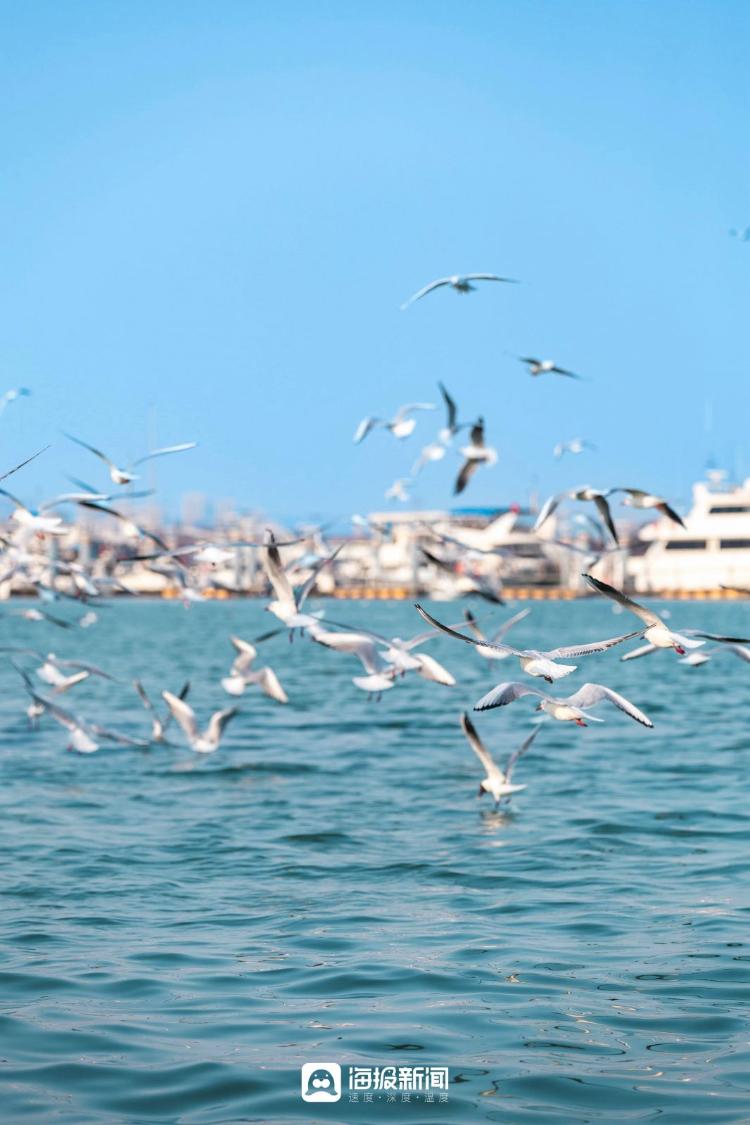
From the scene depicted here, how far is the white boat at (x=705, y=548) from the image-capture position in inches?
4823

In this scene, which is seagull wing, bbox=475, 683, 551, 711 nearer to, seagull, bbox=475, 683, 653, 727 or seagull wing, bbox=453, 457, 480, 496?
seagull, bbox=475, 683, 653, 727

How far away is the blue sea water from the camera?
677 centimetres

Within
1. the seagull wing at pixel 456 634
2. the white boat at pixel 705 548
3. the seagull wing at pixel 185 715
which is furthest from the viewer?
the white boat at pixel 705 548

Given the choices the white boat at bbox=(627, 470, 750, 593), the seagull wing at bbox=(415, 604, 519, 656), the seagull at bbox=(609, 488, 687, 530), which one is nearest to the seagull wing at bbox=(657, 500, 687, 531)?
the seagull at bbox=(609, 488, 687, 530)

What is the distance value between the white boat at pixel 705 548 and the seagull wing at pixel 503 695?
373ft

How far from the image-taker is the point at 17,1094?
6.61 meters

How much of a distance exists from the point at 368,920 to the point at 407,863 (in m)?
2.05

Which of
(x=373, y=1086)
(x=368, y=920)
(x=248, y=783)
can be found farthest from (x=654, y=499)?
(x=373, y=1086)

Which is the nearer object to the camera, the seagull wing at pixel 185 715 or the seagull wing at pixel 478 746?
the seagull wing at pixel 478 746

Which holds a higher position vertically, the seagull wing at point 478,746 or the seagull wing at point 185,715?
the seagull wing at point 185,715

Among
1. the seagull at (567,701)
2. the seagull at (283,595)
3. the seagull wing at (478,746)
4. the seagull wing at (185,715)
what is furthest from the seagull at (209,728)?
the seagull at (567,701)

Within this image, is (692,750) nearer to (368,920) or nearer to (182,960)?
(368,920)

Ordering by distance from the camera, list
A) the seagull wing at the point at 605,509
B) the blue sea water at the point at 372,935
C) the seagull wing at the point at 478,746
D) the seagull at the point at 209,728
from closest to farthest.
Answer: the blue sea water at the point at 372,935 < the seagull wing at the point at 478,746 < the seagull wing at the point at 605,509 < the seagull at the point at 209,728

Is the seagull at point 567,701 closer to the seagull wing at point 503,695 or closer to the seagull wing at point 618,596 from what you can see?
the seagull wing at point 503,695
